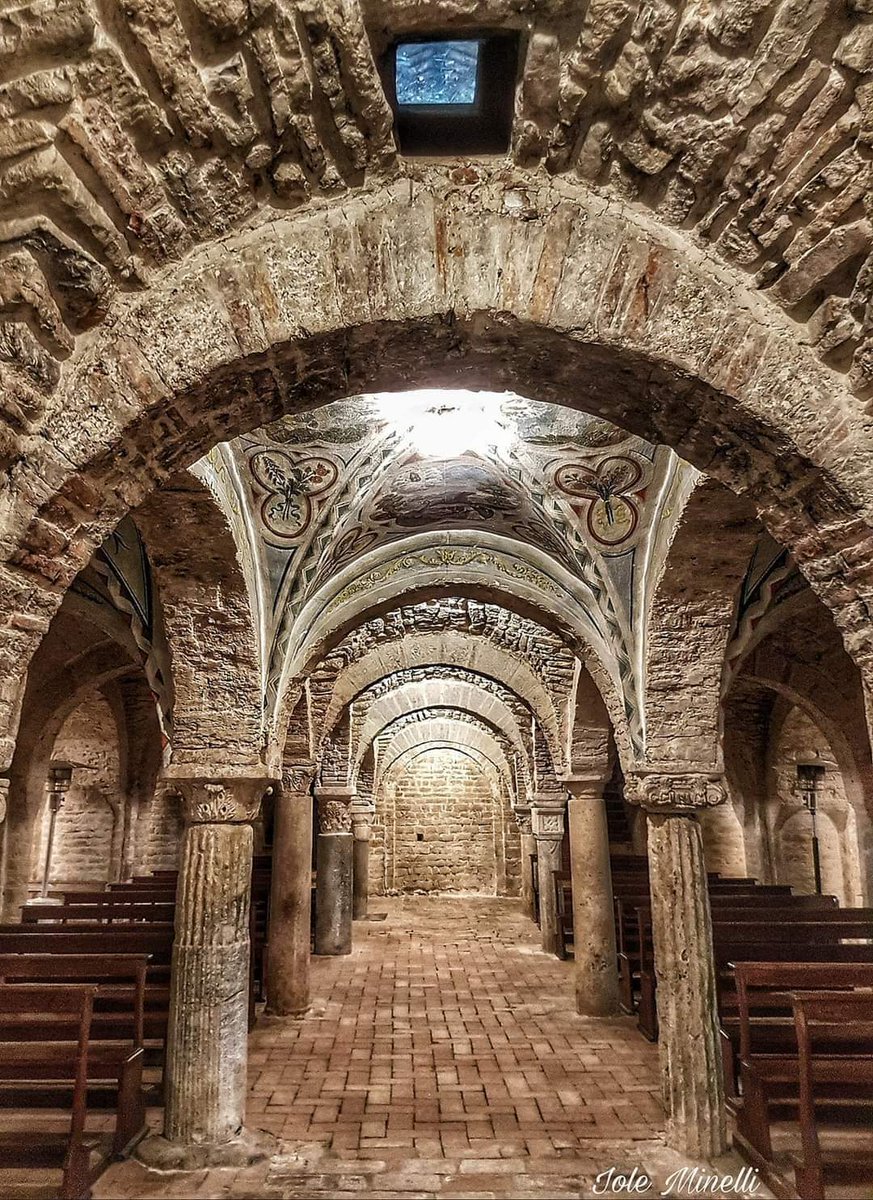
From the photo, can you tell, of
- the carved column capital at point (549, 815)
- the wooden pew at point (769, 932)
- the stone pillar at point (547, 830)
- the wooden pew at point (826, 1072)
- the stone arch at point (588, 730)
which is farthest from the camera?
the carved column capital at point (549, 815)

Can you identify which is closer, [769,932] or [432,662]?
[769,932]

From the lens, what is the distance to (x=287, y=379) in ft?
9.25

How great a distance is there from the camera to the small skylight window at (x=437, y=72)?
2588 millimetres

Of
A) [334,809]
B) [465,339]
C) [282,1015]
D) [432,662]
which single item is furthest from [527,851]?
[465,339]

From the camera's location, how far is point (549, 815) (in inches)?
503

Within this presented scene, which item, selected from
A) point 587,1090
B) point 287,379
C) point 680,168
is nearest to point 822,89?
point 680,168

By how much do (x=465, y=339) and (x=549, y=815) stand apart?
10.9 metres

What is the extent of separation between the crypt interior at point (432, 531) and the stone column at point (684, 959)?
1.2 inches

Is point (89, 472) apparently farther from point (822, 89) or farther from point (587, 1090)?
point (587, 1090)

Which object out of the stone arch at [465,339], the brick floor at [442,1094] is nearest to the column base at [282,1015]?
the brick floor at [442,1094]

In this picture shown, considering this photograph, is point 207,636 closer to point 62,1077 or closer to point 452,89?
point 62,1077

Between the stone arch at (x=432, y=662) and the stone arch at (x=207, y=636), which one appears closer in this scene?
the stone arch at (x=207, y=636)

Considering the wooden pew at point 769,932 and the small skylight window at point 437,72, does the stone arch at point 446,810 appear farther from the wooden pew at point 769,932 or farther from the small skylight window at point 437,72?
the small skylight window at point 437,72

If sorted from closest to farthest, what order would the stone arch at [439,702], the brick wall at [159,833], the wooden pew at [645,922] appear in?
the wooden pew at [645,922]
the brick wall at [159,833]
the stone arch at [439,702]
